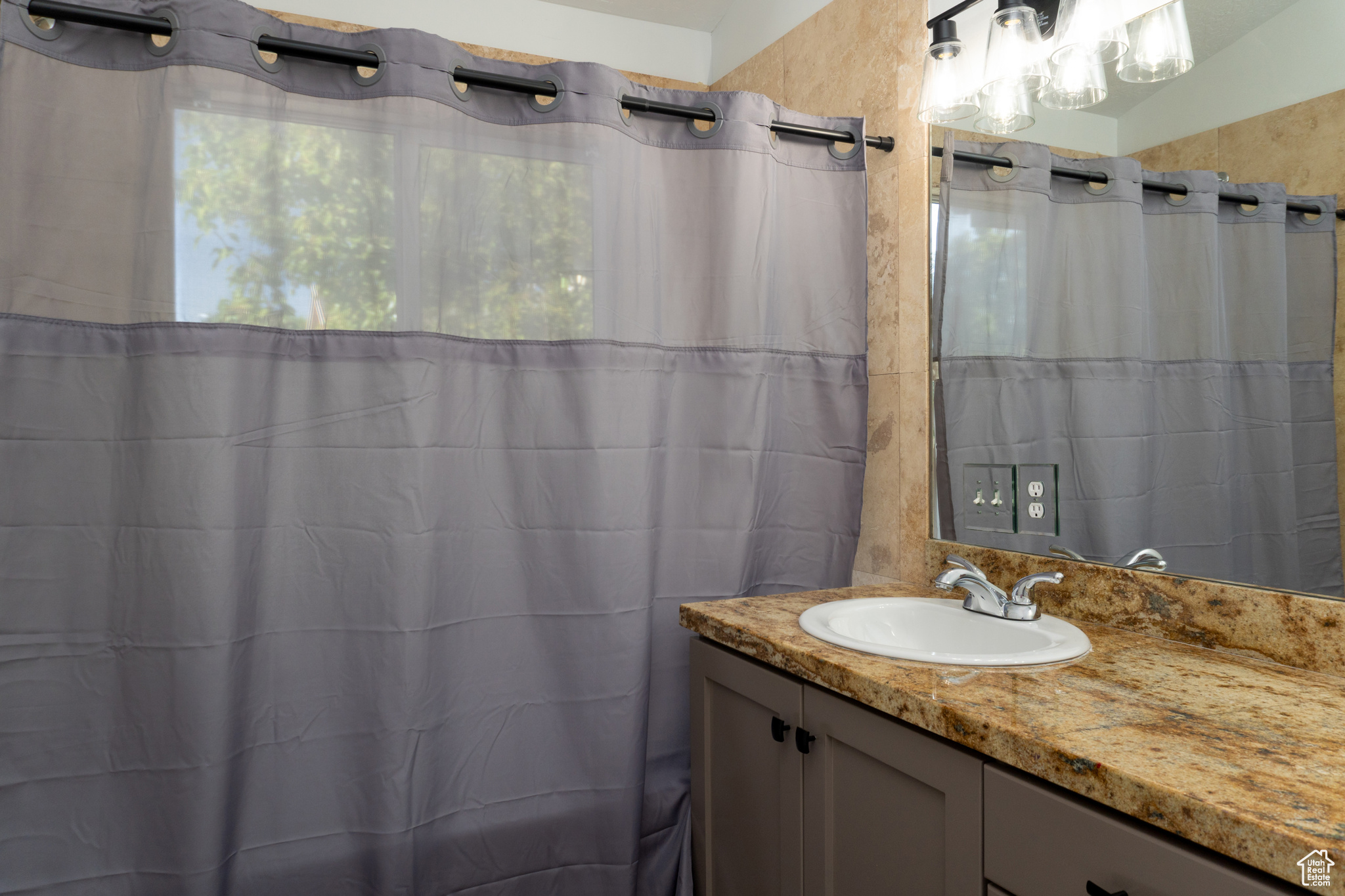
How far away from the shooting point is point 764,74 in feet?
7.52

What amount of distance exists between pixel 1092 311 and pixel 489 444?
1.17 meters

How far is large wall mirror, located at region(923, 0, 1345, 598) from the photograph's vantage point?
1082 mm

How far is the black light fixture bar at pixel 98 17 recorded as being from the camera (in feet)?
4.16

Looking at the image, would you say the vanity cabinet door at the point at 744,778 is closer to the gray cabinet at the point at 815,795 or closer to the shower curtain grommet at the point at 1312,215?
the gray cabinet at the point at 815,795

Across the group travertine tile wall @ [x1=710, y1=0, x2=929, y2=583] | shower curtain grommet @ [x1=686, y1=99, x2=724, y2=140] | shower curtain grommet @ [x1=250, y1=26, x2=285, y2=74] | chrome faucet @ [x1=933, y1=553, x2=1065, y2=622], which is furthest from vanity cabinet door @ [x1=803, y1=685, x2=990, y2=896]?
shower curtain grommet @ [x1=250, y1=26, x2=285, y2=74]

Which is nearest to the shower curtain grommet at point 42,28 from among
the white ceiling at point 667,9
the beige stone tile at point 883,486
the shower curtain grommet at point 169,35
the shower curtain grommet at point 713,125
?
the shower curtain grommet at point 169,35

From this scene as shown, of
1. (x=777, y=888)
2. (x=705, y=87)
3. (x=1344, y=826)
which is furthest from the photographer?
(x=705, y=87)

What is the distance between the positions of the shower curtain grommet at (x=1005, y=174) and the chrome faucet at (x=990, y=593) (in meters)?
0.79

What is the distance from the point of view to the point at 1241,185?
116 cm

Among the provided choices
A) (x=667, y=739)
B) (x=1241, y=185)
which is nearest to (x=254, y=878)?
(x=667, y=739)

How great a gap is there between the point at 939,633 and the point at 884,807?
45 cm

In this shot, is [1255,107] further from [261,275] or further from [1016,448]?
[261,275]

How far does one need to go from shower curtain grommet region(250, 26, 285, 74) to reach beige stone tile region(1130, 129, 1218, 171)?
1530mm

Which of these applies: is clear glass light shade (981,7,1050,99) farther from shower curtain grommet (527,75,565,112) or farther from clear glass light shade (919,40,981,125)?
shower curtain grommet (527,75,565,112)
